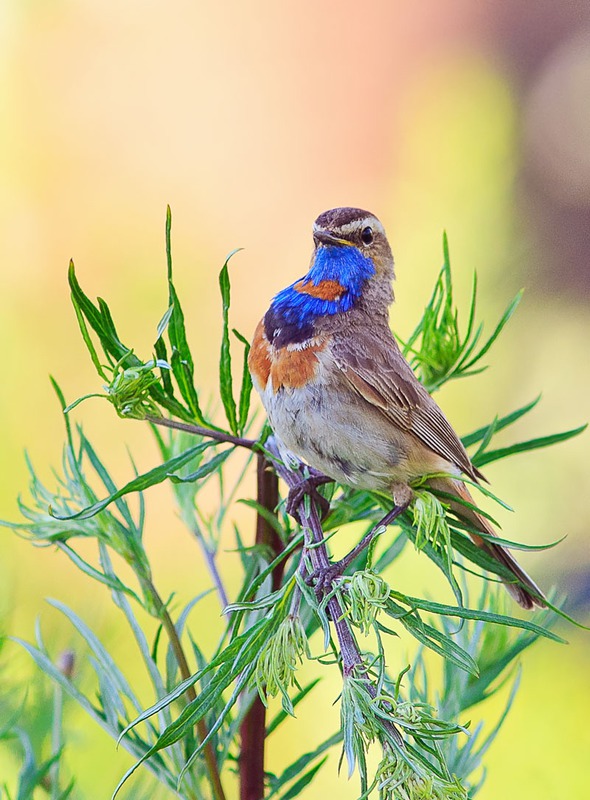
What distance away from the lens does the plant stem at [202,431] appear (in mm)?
781

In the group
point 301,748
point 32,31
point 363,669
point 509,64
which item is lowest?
point 301,748

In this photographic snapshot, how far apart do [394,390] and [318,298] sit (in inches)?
5.8

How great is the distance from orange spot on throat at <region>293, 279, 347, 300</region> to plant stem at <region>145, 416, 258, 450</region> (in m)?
0.37

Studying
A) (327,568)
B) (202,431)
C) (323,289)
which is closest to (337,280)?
(323,289)

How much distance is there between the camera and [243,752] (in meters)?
0.76

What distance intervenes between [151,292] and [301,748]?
115 centimetres

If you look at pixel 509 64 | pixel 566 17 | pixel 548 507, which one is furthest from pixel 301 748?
pixel 566 17

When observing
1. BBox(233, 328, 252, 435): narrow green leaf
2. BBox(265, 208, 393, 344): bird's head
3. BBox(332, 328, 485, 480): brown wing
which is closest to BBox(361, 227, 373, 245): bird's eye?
BBox(265, 208, 393, 344): bird's head

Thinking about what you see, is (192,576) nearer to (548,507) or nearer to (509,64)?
(548,507)

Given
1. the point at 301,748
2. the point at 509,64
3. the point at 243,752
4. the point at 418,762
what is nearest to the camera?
the point at 418,762

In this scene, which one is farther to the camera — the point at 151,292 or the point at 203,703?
the point at 151,292

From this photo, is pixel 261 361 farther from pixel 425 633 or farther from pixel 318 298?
pixel 425 633

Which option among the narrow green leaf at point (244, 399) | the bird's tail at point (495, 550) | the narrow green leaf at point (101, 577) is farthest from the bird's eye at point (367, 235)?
the narrow green leaf at point (101, 577)

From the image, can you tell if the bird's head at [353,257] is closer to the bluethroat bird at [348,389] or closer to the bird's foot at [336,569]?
the bluethroat bird at [348,389]
